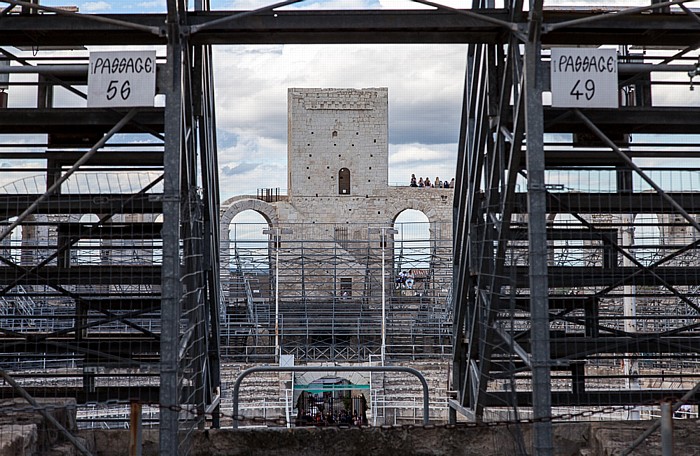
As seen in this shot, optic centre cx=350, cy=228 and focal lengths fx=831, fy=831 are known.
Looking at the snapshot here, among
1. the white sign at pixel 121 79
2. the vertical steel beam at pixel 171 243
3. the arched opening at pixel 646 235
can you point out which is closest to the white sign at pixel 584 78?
the arched opening at pixel 646 235

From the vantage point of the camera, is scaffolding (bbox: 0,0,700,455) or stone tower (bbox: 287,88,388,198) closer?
scaffolding (bbox: 0,0,700,455)

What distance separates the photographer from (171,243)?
548cm

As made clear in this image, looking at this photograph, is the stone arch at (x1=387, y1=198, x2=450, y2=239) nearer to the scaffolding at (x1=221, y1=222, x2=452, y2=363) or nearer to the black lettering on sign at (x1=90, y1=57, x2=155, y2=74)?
the scaffolding at (x1=221, y1=222, x2=452, y2=363)

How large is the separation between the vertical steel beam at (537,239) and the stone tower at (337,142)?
3550cm

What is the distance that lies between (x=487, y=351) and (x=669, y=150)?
3.40 meters

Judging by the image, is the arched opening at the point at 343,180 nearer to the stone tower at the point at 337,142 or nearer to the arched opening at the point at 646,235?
the stone tower at the point at 337,142

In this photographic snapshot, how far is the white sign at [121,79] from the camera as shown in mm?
5621

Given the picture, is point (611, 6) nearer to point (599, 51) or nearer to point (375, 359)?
point (599, 51)

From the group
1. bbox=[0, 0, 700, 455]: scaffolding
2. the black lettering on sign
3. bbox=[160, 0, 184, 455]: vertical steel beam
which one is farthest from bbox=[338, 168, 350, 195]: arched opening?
bbox=[160, 0, 184, 455]: vertical steel beam

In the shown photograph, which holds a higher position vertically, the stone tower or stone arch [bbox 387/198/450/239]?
the stone tower

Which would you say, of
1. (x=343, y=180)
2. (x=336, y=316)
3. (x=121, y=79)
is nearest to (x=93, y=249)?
(x=121, y=79)

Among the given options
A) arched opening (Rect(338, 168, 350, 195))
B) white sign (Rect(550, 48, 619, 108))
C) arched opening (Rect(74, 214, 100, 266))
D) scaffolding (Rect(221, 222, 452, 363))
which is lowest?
scaffolding (Rect(221, 222, 452, 363))

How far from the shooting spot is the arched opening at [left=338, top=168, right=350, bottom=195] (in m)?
41.6

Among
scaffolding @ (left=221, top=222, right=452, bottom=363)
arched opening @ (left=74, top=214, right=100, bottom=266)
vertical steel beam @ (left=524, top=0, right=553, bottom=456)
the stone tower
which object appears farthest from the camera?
the stone tower
